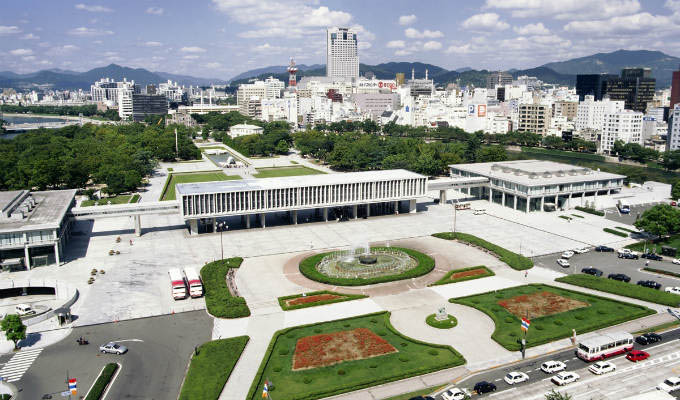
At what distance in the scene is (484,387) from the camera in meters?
36.3

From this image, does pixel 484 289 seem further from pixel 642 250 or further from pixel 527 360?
pixel 642 250

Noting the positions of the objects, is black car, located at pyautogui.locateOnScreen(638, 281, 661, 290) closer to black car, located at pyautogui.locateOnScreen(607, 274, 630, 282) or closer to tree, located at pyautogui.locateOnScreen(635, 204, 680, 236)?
black car, located at pyautogui.locateOnScreen(607, 274, 630, 282)

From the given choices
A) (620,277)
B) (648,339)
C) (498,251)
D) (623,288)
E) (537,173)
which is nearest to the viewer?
(648,339)

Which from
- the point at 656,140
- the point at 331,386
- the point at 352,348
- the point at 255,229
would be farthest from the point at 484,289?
the point at 656,140

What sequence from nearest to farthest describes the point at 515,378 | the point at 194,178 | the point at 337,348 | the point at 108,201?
the point at 515,378 → the point at 337,348 → the point at 108,201 → the point at 194,178

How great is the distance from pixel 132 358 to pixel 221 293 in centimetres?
1279

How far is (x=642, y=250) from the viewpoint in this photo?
6838 cm

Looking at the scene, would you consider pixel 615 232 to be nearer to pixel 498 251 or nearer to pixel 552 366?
pixel 498 251

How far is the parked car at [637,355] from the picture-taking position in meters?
40.6

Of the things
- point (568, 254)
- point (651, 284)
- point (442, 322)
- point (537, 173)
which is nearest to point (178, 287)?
point (442, 322)

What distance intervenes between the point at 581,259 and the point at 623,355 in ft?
83.3

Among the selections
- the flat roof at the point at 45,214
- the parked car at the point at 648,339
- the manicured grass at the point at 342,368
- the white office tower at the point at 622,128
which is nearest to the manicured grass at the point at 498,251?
the parked car at the point at 648,339

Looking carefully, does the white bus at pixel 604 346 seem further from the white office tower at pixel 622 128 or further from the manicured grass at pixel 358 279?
the white office tower at pixel 622 128

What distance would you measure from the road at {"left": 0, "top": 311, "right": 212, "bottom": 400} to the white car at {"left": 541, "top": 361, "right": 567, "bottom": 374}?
27.3 m
